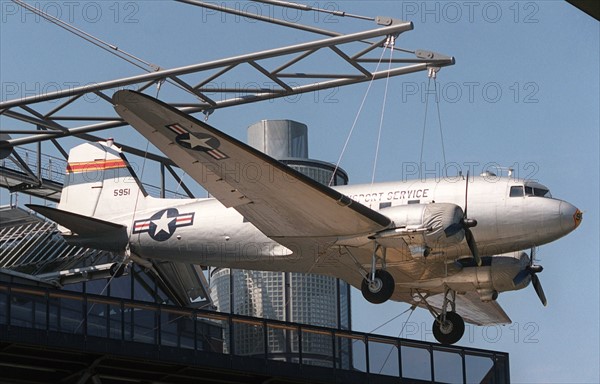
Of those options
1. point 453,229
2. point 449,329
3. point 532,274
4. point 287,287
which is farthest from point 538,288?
point 287,287

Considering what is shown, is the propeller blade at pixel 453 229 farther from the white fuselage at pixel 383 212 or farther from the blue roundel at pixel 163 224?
the blue roundel at pixel 163 224

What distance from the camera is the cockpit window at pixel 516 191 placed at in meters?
24.7

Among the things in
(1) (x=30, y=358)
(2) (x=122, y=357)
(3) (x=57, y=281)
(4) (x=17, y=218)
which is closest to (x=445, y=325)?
(2) (x=122, y=357)

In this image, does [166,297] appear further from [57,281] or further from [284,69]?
[284,69]

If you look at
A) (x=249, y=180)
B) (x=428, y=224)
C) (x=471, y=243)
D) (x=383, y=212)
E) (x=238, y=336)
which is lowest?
(x=238, y=336)

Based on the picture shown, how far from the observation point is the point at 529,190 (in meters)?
24.9

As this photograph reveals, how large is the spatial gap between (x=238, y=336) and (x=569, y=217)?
9240 mm

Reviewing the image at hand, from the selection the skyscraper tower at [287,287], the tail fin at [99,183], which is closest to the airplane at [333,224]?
the tail fin at [99,183]

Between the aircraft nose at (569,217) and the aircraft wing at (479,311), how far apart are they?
31.7 ft

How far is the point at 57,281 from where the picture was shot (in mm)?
34812

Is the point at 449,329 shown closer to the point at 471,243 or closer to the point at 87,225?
the point at 471,243

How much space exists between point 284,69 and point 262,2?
232cm

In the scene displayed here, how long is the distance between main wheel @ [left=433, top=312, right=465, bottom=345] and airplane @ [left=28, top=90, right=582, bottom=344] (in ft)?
0.10

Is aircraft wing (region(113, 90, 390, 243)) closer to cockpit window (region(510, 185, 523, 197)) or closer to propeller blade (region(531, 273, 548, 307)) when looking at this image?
cockpit window (region(510, 185, 523, 197))
